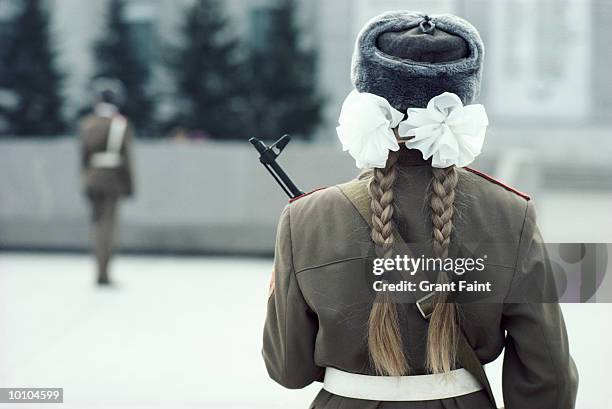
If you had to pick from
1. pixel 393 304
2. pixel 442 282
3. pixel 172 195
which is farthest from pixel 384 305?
pixel 172 195

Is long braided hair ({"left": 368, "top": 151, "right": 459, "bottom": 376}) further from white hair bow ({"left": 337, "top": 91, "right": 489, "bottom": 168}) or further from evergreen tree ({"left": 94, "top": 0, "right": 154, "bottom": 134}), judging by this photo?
evergreen tree ({"left": 94, "top": 0, "right": 154, "bottom": 134})

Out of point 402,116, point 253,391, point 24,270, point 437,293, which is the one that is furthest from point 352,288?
point 24,270

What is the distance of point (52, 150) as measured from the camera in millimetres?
10906

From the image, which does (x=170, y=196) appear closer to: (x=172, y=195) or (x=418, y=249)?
(x=172, y=195)

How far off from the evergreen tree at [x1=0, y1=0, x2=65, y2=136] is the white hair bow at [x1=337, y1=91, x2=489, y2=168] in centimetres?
1295

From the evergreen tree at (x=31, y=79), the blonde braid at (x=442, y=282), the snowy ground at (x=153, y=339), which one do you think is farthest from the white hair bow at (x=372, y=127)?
the evergreen tree at (x=31, y=79)

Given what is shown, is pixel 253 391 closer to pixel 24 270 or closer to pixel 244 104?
pixel 24 270

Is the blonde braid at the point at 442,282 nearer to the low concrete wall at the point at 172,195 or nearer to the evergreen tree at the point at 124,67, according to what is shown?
the low concrete wall at the point at 172,195

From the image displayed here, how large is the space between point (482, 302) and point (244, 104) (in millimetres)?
12929

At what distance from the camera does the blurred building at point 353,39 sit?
15.1 m

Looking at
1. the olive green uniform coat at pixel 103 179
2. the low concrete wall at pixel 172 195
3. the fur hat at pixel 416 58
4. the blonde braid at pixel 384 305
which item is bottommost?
the low concrete wall at pixel 172 195

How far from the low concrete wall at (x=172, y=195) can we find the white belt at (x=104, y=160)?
179 centimetres

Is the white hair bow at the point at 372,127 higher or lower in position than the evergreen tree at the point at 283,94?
higher

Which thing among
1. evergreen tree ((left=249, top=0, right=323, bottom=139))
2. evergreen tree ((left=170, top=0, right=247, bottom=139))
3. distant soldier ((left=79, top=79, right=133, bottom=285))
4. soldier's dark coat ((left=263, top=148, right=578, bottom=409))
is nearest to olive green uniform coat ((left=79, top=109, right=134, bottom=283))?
distant soldier ((left=79, top=79, right=133, bottom=285))
